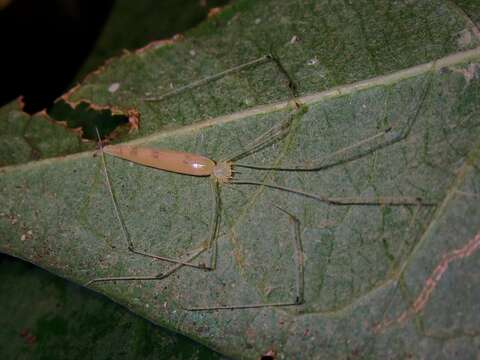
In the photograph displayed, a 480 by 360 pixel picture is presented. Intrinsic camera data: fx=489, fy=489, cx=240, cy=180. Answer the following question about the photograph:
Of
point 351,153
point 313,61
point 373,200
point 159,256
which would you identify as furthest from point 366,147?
point 159,256

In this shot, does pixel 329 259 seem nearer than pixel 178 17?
Yes

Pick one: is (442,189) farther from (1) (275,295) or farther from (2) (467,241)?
(1) (275,295)

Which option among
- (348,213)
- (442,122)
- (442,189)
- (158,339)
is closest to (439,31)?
(442,122)

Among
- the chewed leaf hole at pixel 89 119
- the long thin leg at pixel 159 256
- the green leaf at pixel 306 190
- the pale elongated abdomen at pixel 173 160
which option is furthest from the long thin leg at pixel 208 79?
the long thin leg at pixel 159 256

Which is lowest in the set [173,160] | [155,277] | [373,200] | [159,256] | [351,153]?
[155,277]

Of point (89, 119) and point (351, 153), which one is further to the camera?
point (89, 119)

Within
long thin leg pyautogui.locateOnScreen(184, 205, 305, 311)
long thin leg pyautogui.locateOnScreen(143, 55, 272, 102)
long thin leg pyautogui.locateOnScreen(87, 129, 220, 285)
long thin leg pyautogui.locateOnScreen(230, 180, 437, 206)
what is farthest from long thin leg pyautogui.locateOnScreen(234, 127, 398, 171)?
long thin leg pyautogui.locateOnScreen(143, 55, 272, 102)

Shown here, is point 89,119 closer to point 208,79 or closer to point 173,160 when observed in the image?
point 173,160
